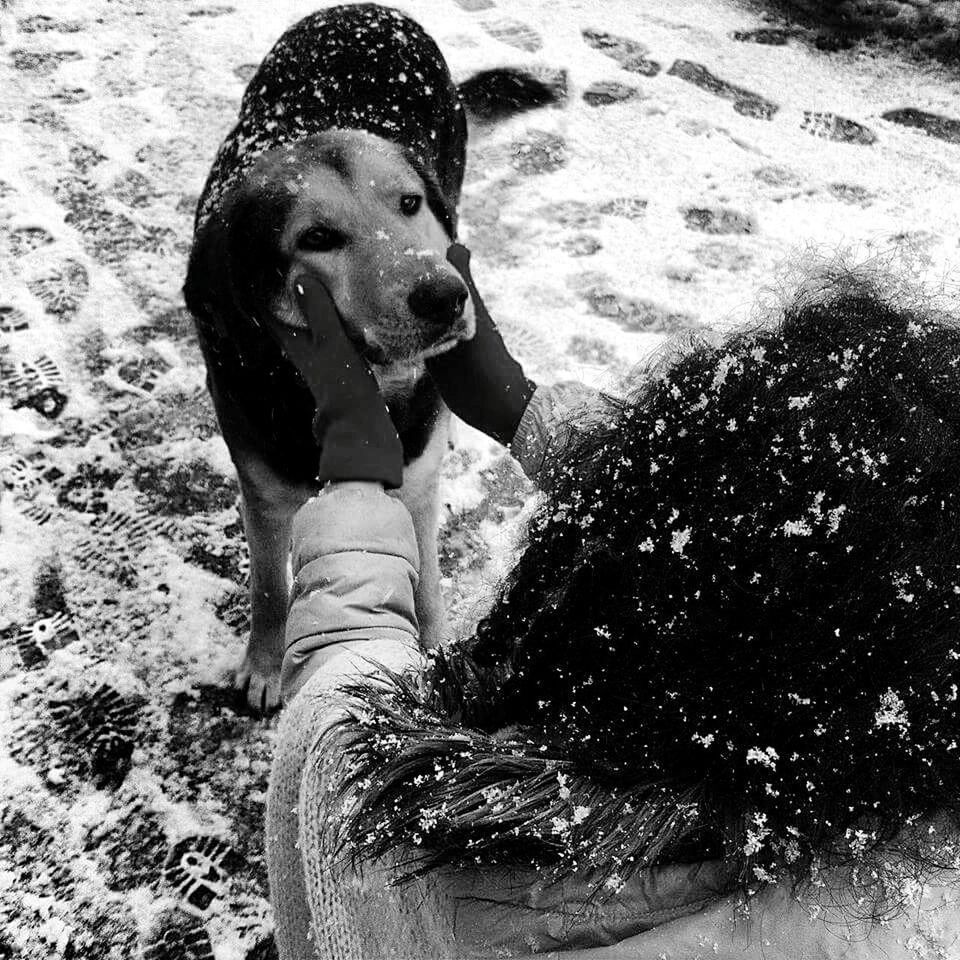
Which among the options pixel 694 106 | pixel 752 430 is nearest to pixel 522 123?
pixel 694 106

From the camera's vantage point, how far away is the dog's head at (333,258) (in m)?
1.57

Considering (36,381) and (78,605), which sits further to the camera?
(36,381)

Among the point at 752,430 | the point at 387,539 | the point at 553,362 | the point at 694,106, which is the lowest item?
the point at 553,362

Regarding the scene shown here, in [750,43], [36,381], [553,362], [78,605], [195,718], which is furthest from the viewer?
[750,43]

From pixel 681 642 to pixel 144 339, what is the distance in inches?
95.2

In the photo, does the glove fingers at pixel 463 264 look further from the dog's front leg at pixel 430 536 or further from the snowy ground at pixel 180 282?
the snowy ground at pixel 180 282

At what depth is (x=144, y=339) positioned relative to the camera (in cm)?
269

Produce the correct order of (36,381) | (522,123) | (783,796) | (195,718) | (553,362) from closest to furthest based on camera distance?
(783,796)
(195,718)
(36,381)
(553,362)
(522,123)

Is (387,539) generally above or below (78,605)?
above

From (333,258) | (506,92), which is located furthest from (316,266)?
(506,92)

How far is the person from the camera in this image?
2.12 feet

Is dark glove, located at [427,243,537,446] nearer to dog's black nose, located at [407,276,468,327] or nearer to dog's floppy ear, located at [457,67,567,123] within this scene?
dog's black nose, located at [407,276,468,327]

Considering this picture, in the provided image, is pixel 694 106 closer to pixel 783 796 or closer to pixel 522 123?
pixel 522 123

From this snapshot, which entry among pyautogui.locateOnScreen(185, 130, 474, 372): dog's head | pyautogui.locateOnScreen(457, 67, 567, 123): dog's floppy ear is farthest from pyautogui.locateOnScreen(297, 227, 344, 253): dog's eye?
pyautogui.locateOnScreen(457, 67, 567, 123): dog's floppy ear
